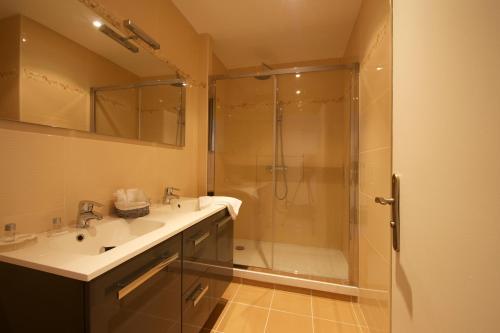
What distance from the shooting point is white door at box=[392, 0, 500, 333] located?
0.41 meters

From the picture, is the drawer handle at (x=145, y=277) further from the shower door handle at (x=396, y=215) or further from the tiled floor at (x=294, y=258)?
the tiled floor at (x=294, y=258)

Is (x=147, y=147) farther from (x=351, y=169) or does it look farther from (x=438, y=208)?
(x=351, y=169)

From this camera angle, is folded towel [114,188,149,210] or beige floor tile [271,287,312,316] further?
beige floor tile [271,287,312,316]

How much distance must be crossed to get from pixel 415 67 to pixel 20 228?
1513 millimetres

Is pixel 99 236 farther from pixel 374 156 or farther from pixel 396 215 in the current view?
pixel 374 156

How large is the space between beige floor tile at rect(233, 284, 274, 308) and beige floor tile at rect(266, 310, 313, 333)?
139mm

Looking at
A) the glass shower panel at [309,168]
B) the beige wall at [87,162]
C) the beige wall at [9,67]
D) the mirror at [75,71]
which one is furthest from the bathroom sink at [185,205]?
the glass shower panel at [309,168]

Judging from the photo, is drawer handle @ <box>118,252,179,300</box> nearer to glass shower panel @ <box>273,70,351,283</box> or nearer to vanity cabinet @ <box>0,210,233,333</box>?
vanity cabinet @ <box>0,210,233,333</box>

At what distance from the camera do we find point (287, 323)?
1.42 m

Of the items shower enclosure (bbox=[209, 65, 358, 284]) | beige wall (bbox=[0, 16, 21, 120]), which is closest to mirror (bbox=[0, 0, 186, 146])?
beige wall (bbox=[0, 16, 21, 120])

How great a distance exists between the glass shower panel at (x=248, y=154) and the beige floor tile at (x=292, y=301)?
0.62 m

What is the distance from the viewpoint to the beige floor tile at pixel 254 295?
64.6 inches

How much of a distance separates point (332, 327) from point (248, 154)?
1877mm

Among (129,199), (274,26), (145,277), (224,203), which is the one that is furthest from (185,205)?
(274,26)
